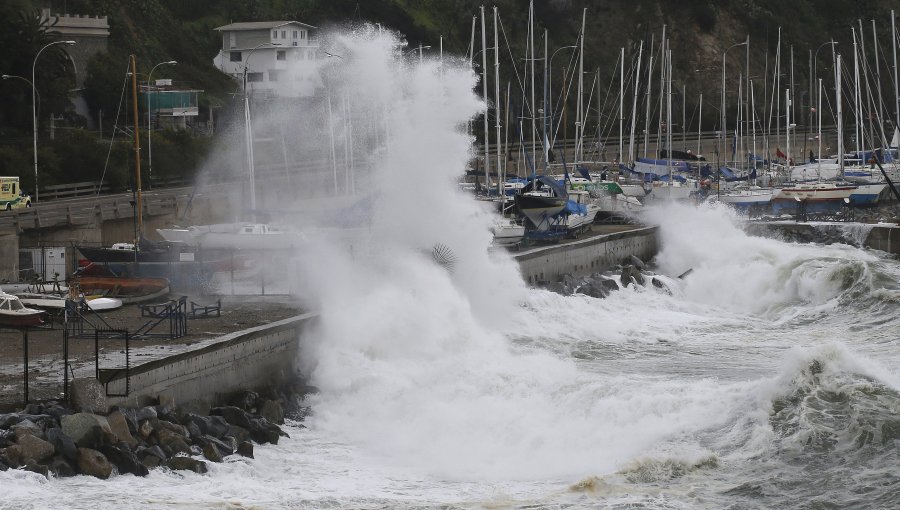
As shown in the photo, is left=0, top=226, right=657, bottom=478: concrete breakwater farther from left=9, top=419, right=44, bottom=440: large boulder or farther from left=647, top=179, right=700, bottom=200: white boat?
left=647, top=179, right=700, bottom=200: white boat

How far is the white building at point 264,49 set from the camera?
67037mm

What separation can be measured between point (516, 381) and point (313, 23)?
5510 cm

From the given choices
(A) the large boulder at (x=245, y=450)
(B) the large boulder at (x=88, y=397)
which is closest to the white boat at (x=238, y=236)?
(A) the large boulder at (x=245, y=450)

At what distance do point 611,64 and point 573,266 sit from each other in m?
46.2

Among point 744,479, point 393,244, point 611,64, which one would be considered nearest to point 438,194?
point 393,244

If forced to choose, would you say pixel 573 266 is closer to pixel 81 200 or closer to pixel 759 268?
pixel 759 268

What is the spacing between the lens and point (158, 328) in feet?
80.5

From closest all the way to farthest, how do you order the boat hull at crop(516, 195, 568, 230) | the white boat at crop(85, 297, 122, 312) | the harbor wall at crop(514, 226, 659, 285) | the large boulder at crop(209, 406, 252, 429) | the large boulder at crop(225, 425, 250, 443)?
the large boulder at crop(225, 425, 250, 443) → the large boulder at crop(209, 406, 252, 429) → the white boat at crop(85, 297, 122, 312) → the harbor wall at crop(514, 226, 659, 285) → the boat hull at crop(516, 195, 568, 230)

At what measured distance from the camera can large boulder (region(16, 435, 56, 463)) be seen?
1720 cm

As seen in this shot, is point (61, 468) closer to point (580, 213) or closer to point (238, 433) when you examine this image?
point (238, 433)

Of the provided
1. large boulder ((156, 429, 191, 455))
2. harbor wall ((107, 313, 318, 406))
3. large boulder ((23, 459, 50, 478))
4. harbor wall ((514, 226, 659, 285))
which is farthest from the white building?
large boulder ((23, 459, 50, 478))

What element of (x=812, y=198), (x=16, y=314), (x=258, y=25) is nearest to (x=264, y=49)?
(x=258, y=25)

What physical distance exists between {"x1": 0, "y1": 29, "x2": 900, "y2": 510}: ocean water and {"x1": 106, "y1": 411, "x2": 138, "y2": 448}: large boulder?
771 mm

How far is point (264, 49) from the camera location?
228ft
